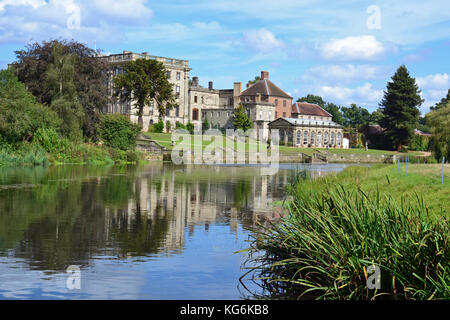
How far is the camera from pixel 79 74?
50656 millimetres

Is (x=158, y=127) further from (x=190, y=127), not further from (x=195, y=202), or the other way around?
(x=195, y=202)

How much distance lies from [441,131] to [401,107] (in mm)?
40627

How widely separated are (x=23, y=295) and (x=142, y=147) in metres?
48.4

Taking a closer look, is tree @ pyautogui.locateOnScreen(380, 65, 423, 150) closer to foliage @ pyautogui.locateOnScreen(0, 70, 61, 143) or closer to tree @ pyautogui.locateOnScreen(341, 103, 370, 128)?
tree @ pyautogui.locateOnScreen(341, 103, 370, 128)

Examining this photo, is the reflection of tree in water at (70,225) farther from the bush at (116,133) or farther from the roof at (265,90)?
the roof at (265,90)

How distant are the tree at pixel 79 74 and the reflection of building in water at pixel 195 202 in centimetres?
1889

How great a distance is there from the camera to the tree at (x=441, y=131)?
149ft

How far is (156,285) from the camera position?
32.3 ft

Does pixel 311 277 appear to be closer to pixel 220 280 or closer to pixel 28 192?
pixel 220 280

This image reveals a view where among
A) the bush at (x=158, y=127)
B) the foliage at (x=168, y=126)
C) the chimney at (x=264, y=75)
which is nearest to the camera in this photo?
the bush at (x=158, y=127)

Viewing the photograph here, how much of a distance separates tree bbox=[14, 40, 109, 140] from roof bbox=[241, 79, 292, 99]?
143ft

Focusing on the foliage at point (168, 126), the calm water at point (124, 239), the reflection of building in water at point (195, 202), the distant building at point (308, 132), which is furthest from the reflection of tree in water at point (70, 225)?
the distant building at point (308, 132)

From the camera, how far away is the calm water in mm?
9711

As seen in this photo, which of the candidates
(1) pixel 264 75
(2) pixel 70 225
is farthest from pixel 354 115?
(2) pixel 70 225
